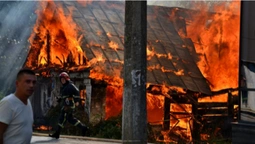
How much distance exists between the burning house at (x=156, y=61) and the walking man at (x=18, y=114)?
31.2ft

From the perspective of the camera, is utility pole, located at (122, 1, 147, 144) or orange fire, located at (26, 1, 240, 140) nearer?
utility pole, located at (122, 1, 147, 144)

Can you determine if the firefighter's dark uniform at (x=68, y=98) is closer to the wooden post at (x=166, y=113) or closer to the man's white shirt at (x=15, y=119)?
the wooden post at (x=166, y=113)

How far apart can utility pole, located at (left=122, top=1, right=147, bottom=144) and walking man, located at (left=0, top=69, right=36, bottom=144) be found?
2513 mm

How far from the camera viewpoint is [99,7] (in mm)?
16297

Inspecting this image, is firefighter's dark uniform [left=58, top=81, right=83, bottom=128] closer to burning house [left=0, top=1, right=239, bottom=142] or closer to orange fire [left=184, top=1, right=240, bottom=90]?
burning house [left=0, top=1, right=239, bottom=142]

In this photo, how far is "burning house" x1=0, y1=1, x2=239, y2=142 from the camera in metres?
13.8

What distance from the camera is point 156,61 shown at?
14875mm

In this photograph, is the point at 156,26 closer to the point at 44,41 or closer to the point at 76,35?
the point at 76,35

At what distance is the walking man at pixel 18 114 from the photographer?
171 inches

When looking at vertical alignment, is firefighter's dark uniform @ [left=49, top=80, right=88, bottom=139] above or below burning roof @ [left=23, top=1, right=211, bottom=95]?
below

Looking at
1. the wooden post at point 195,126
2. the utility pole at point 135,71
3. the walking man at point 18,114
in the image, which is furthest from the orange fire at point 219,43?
the walking man at point 18,114

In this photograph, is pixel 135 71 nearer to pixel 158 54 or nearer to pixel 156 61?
pixel 156 61

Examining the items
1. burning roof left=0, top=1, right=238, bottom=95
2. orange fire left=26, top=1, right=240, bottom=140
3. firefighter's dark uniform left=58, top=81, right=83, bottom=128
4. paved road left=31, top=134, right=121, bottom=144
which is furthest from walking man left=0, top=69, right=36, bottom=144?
burning roof left=0, top=1, right=238, bottom=95

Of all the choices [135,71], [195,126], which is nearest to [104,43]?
[195,126]
